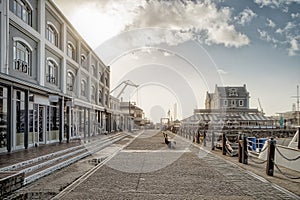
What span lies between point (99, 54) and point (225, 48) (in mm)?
19645

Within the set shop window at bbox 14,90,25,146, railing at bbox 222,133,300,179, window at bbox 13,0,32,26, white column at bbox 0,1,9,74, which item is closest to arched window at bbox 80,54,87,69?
window at bbox 13,0,32,26

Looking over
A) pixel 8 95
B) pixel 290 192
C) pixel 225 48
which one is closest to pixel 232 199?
pixel 290 192

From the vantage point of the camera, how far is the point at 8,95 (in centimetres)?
1367

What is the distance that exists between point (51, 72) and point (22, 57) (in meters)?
5.29

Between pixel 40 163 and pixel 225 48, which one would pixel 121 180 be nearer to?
pixel 40 163

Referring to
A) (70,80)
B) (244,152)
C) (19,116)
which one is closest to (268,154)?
(244,152)

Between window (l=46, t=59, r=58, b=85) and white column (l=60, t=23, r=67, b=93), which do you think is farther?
white column (l=60, t=23, r=67, b=93)

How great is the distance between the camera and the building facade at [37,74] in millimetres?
14214

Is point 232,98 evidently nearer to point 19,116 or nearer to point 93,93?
point 93,93

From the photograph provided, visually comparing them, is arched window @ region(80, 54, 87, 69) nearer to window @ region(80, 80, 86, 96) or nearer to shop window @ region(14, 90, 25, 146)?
window @ region(80, 80, 86, 96)

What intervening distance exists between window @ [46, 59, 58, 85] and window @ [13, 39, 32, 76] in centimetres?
344

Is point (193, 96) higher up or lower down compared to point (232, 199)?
higher up

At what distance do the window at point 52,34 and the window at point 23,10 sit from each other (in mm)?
3288

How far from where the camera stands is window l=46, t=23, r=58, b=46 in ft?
70.3
